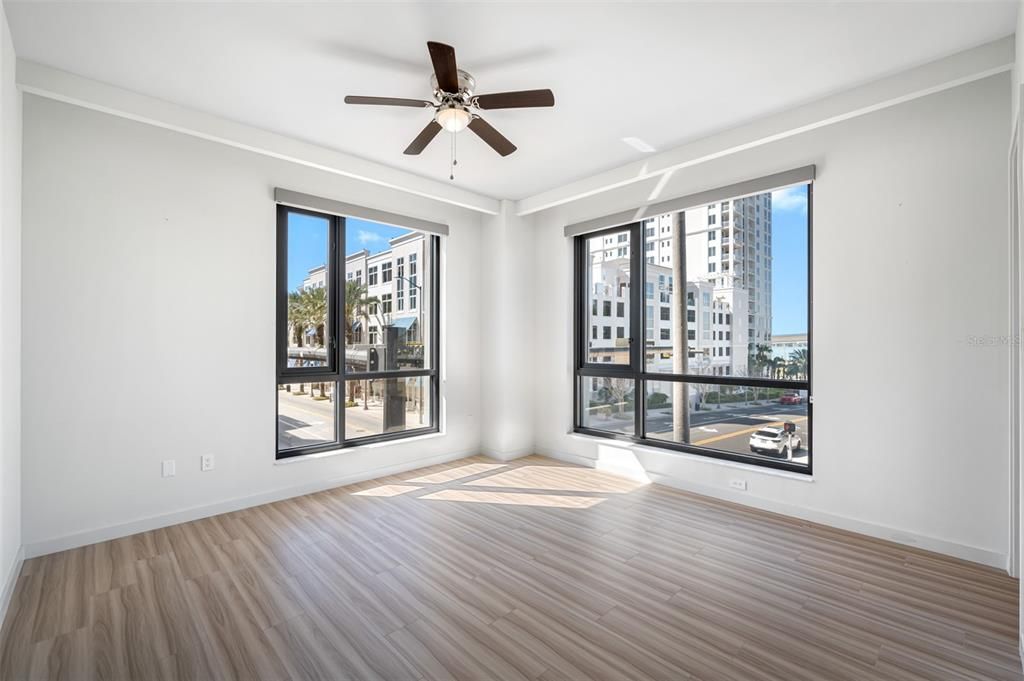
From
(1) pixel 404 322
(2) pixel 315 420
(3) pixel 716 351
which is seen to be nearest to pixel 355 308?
(1) pixel 404 322

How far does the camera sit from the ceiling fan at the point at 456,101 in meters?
2.29

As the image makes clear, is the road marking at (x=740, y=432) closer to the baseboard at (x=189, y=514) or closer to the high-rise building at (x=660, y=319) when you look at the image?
the high-rise building at (x=660, y=319)

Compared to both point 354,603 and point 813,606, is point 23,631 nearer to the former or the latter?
point 354,603

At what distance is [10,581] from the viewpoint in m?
2.40

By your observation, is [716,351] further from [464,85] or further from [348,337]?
[348,337]

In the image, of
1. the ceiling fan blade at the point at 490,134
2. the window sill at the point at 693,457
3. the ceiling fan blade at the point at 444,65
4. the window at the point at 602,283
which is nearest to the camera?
the ceiling fan blade at the point at 444,65

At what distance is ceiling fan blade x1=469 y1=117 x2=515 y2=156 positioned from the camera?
111 inches

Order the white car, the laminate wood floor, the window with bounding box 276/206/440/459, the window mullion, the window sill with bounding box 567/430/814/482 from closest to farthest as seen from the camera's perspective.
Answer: the laminate wood floor, the window sill with bounding box 567/430/814/482, the white car, the window with bounding box 276/206/440/459, the window mullion

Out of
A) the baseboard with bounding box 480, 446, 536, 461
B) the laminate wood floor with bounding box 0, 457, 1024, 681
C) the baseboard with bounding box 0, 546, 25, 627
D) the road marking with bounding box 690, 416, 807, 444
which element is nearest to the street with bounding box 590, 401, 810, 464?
the road marking with bounding box 690, 416, 807, 444

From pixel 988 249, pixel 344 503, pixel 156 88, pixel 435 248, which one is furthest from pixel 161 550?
pixel 988 249

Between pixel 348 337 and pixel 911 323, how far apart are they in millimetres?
4173

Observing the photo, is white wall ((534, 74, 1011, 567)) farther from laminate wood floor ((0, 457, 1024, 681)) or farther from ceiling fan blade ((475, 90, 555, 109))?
ceiling fan blade ((475, 90, 555, 109))

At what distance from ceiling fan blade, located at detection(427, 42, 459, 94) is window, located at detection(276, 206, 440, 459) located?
2.16 metres

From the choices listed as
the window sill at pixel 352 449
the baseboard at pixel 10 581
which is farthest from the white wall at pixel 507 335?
the baseboard at pixel 10 581
